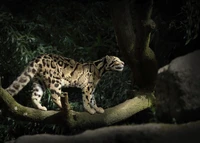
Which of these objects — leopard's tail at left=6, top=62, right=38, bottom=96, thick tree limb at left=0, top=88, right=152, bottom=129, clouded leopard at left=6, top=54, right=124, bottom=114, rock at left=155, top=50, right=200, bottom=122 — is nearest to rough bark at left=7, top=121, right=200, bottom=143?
rock at left=155, top=50, right=200, bottom=122

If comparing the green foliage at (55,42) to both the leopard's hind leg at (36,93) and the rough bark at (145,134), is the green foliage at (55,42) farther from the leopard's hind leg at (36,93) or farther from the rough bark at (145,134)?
the rough bark at (145,134)

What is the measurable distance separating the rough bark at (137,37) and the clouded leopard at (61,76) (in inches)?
7.1

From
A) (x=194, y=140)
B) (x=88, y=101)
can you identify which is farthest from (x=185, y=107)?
(x=88, y=101)

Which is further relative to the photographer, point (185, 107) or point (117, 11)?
point (117, 11)

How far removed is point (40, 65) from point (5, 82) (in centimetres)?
108

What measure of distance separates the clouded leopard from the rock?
21.8 inches

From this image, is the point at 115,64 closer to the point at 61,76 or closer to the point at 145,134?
the point at 61,76

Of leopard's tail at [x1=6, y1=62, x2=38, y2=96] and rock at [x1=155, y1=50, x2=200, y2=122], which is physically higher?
leopard's tail at [x1=6, y1=62, x2=38, y2=96]

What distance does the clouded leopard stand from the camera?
8.72 ft

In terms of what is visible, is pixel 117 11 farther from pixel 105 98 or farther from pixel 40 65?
pixel 105 98

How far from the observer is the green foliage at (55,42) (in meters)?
3.54

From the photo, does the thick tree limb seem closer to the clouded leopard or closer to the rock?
the clouded leopard

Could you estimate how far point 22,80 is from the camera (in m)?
2.65

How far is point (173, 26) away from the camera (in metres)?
3.13
